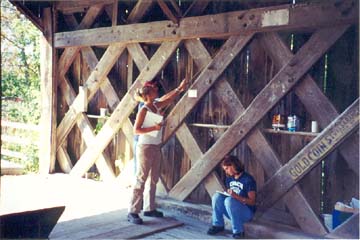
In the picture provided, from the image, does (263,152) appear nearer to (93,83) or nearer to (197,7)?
(197,7)

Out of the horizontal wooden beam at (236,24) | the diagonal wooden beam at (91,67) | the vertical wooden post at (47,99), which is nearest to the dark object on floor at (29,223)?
the horizontal wooden beam at (236,24)

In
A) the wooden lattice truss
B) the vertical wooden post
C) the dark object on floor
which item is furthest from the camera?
the vertical wooden post

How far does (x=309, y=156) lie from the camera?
5.61 meters

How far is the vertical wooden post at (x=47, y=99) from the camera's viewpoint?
9461 mm

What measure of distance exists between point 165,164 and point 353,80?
3.56 metres

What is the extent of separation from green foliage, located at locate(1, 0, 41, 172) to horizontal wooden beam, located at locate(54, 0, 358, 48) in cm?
538

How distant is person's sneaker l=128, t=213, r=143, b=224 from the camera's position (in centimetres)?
628

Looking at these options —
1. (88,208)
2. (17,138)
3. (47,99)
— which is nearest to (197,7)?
(88,208)

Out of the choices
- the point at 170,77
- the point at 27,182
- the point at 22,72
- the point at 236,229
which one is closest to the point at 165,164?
the point at 170,77

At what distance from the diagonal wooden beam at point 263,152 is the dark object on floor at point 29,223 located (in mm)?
3310

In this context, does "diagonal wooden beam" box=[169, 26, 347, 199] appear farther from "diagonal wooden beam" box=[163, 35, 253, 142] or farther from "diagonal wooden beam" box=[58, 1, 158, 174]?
"diagonal wooden beam" box=[58, 1, 158, 174]

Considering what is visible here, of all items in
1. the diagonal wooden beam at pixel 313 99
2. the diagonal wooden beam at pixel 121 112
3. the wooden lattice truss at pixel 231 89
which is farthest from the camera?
the diagonal wooden beam at pixel 121 112

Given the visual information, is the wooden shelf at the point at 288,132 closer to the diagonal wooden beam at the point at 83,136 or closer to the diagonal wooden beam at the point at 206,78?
the diagonal wooden beam at the point at 206,78

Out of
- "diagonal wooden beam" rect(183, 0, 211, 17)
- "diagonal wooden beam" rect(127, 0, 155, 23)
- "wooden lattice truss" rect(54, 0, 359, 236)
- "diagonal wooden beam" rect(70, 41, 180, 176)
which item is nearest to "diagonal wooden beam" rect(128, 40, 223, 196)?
"wooden lattice truss" rect(54, 0, 359, 236)
